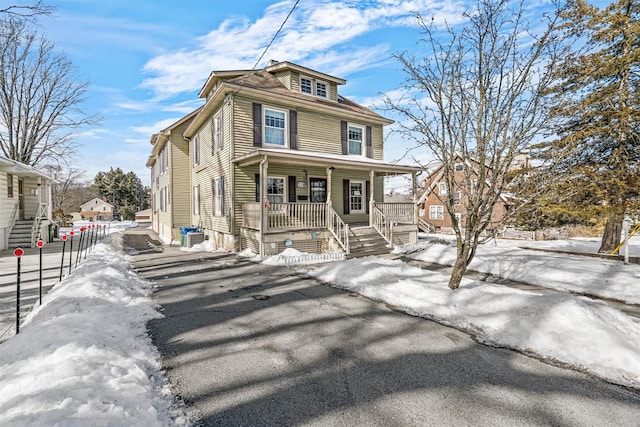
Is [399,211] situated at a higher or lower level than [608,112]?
lower

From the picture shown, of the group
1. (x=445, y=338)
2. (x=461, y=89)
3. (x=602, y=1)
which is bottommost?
(x=445, y=338)

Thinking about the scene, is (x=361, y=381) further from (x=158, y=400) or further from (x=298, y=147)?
(x=298, y=147)

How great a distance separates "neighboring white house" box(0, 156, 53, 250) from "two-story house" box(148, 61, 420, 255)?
713cm

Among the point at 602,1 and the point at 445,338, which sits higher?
the point at 602,1

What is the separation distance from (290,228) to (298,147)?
4.20 meters

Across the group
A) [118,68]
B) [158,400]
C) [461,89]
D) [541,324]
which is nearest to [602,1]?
[461,89]

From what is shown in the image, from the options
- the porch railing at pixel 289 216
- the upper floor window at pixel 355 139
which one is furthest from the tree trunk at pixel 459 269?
the upper floor window at pixel 355 139

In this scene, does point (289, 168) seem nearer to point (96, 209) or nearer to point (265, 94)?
point (265, 94)

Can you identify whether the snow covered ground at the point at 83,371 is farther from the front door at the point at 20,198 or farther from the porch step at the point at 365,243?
the front door at the point at 20,198

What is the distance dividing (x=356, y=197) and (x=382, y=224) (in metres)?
2.86

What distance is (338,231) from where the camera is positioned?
11.4 meters

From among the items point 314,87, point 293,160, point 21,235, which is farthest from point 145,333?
point 21,235

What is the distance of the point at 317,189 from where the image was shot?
558 inches

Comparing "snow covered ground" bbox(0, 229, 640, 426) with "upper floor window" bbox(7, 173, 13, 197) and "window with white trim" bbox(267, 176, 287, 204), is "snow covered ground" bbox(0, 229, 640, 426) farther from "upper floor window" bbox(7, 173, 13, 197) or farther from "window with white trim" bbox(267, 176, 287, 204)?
"upper floor window" bbox(7, 173, 13, 197)
